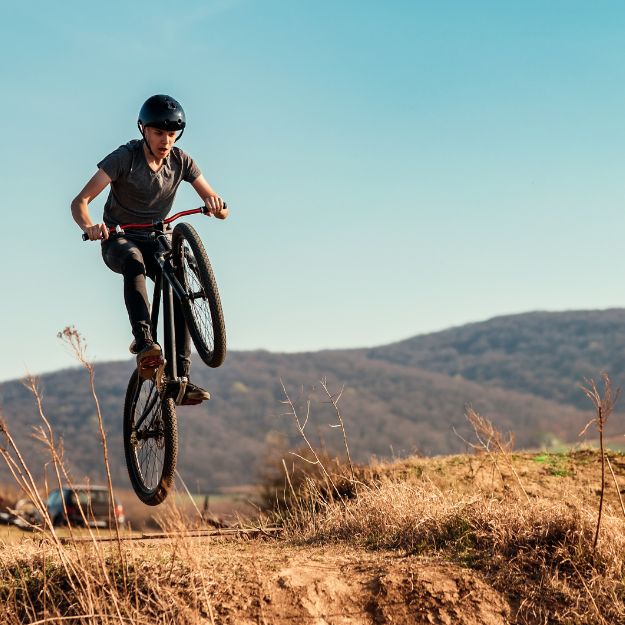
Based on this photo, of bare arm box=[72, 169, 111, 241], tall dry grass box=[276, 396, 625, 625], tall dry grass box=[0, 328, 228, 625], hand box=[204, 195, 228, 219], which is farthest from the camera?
hand box=[204, 195, 228, 219]

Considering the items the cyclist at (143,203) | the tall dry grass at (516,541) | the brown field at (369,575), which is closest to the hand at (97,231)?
the cyclist at (143,203)

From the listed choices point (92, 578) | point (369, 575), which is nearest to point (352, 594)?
point (369, 575)

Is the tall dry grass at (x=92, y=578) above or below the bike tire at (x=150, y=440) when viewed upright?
below

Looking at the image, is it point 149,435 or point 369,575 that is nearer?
point 369,575

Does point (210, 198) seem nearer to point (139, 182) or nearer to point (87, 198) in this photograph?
point (139, 182)

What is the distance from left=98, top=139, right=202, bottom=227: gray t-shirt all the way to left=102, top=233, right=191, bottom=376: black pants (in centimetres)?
20

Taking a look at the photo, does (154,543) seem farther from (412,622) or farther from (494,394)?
(494,394)

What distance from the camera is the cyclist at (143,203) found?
6805 millimetres

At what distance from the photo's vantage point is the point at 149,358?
670 centimetres

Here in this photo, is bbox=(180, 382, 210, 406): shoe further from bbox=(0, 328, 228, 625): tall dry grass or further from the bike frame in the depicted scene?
bbox=(0, 328, 228, 625): tall dry grass

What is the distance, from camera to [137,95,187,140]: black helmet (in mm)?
6809

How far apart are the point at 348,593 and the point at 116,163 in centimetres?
368

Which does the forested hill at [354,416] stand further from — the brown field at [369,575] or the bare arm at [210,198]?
the brown field at [369,575]

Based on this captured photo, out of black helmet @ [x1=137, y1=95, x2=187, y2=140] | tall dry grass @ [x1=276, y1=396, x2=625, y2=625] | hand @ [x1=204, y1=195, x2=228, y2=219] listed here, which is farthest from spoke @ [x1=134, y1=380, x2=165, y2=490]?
black helmet @ [x1=137, y1=95, x2=187, y2=140]
